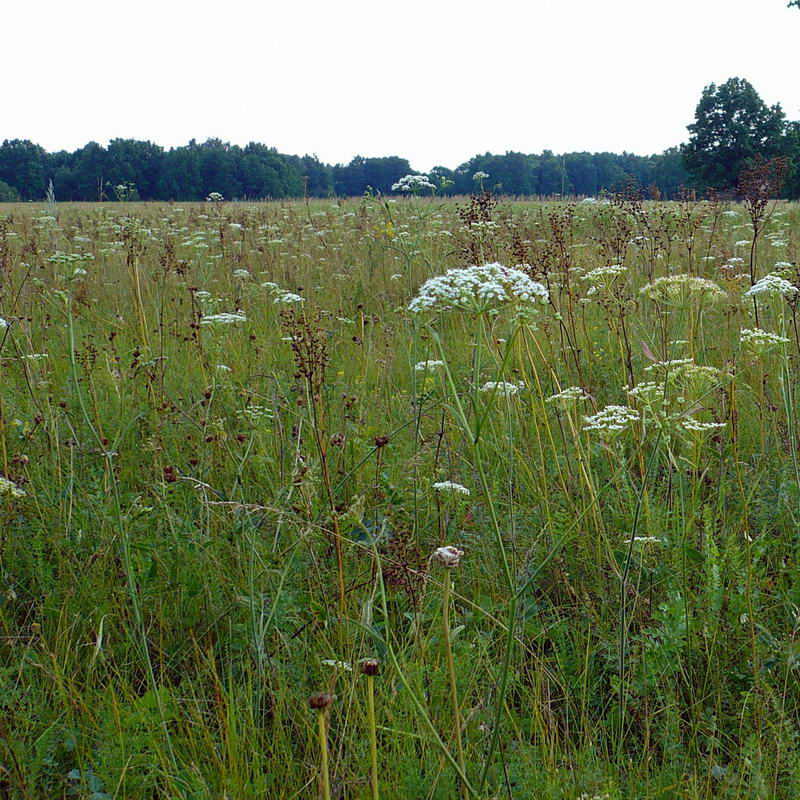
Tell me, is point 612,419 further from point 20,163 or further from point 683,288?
point 20,163

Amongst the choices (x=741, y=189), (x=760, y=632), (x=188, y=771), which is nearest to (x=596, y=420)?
(x=760, y=632)

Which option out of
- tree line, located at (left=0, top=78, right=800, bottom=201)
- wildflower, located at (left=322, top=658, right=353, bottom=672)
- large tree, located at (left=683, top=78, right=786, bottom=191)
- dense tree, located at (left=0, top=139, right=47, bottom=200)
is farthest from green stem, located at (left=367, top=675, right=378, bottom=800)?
large tree, located at (left=683, top=78, right=786, bottom=191)

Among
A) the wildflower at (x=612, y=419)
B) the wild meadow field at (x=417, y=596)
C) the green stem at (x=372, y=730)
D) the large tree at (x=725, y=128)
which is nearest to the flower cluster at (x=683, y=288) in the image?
the wild meadow field at (x=417, y=596)

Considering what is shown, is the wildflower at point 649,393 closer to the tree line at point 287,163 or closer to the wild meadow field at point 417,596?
the wild meadow field at point 417,596

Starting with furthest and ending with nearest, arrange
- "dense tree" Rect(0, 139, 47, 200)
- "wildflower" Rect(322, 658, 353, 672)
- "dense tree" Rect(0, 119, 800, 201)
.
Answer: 1. "dense tree" Rect(0, 119, 800, 201)
2. "dense tree" Rect(0, 139, 47, 200)
3. "wildflower" Rect(322, 658, 353, 672)

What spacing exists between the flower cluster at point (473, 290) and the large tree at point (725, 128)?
5255cm

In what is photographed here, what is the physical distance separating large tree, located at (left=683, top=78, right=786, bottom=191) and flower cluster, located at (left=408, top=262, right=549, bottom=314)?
52.5 m

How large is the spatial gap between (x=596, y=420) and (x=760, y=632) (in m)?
0.83

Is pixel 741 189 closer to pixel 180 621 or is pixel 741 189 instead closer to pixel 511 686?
pixel 511 686

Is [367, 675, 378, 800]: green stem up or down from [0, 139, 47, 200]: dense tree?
down

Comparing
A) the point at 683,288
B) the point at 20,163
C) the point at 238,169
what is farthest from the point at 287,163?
the point at 683,288

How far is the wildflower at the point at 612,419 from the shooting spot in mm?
2126

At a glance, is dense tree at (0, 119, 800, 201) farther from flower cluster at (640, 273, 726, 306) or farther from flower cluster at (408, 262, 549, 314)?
flower cluster at (408, 262, 549, 314)

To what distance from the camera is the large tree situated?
158 feet
